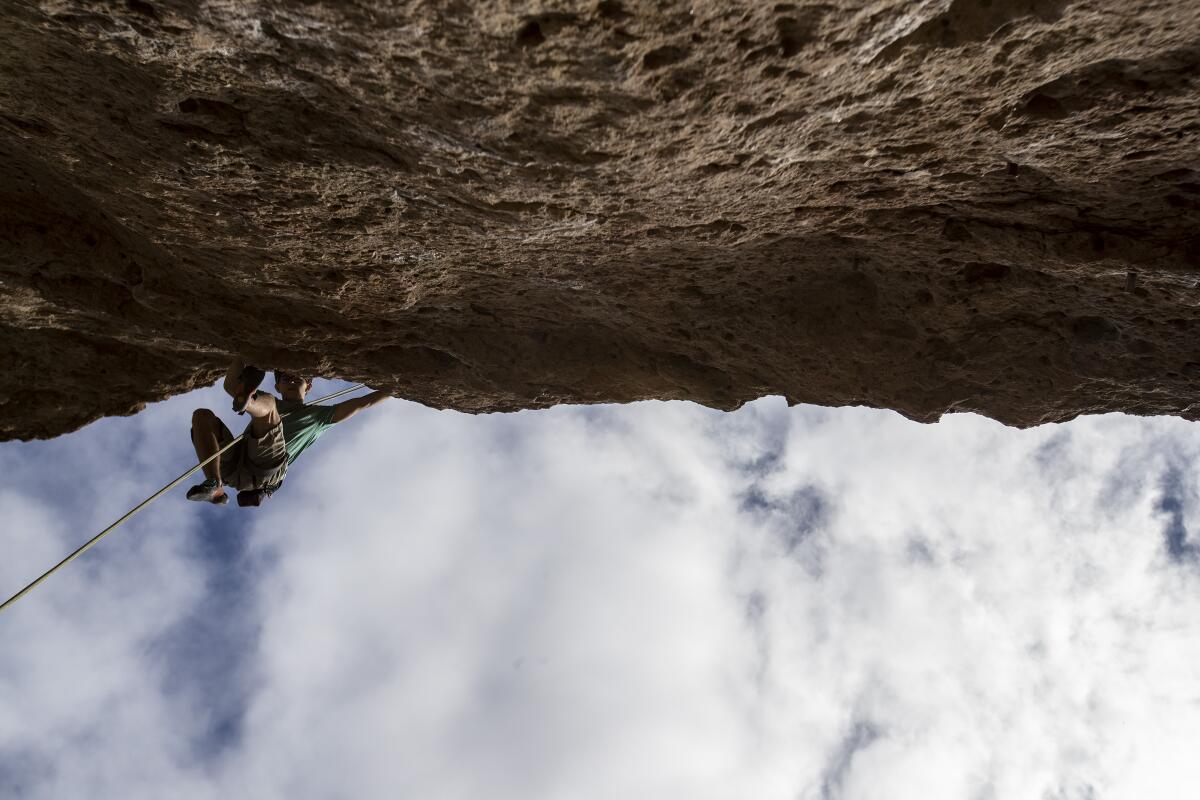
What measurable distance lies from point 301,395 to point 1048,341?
5.46 metres

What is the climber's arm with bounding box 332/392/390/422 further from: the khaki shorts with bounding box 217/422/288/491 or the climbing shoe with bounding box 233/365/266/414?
the climbing shoe with bounding box 233/365/266/414

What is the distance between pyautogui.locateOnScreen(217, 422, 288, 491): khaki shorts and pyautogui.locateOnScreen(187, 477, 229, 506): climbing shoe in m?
0.39

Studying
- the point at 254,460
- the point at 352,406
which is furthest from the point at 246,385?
the point at 352,406

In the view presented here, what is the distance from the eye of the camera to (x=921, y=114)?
309 centimetres

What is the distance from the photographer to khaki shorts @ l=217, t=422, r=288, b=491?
21.9 feet

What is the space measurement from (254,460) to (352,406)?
0.91 m

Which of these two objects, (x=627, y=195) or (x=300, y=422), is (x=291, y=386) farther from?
(x=627, y=195)

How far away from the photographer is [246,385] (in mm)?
5992

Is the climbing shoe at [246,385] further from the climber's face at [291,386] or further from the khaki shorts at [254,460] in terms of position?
the khaki shorts at [254,460]

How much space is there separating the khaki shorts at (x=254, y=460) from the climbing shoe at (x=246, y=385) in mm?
666

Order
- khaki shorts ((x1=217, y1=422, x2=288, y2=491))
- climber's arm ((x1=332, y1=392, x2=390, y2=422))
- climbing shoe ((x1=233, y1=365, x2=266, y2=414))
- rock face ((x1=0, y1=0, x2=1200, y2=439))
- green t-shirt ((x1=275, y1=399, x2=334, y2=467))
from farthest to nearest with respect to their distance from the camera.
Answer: climber's arm ((x1=332, y1=392, x2=390, y2=422))
green t-shirt ((x1=275, y1=399, x2=334, y2=467))
khaki shorts ((x1=217, y1=422, x2=288, y2=491))
climbing shoe ((x1=233, y1=365, x2=266, y2=414))
rock face ((x1=0, y1=0, x2=1200, y2=439))

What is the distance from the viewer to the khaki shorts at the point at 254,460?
262 inches

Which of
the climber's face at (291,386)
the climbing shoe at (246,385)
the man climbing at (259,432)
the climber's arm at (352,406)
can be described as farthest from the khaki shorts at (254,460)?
the climbing shoe at (246,385)

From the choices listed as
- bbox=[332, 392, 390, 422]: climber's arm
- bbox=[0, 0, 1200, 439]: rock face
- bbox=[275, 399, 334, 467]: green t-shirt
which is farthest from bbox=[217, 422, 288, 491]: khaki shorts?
bbox=[0, 0, 1200, 439]: rock face
